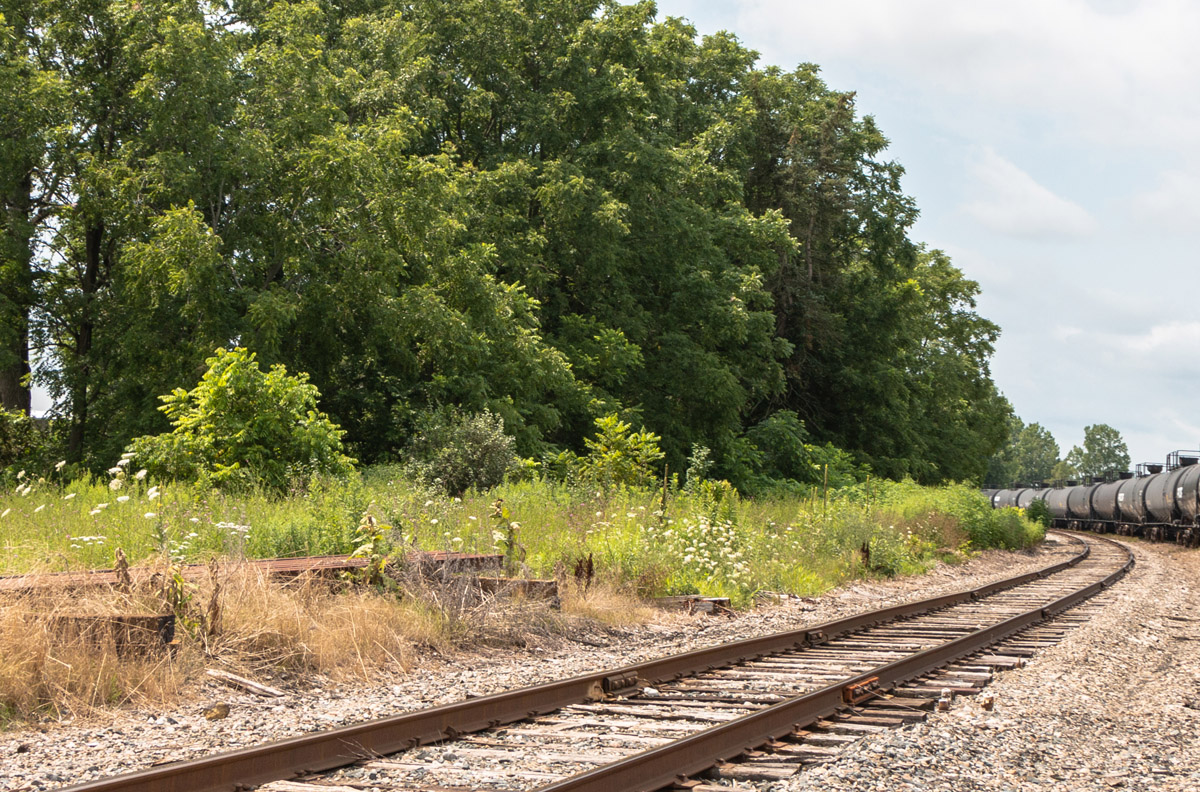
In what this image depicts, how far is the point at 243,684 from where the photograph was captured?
7078 millimetres

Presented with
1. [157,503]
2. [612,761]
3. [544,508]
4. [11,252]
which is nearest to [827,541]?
[544,508]

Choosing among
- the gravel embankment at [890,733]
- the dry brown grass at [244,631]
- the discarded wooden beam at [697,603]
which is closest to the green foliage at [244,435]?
the discarded wooden beam at [697,603]

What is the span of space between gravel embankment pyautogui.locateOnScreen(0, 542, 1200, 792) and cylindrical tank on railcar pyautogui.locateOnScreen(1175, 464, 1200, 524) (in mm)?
27112

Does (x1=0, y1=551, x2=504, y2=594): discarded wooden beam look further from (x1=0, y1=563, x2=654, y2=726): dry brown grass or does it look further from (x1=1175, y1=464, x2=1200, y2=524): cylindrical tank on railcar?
(x1=1175, y1=464, x2=1200, y2=524): cylindrical tank on railcar

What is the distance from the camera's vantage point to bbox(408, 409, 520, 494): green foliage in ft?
65.2

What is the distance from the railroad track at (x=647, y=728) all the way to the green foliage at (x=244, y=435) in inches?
361

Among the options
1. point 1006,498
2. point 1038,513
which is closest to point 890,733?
point 1038,513

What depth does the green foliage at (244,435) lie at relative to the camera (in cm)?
1594

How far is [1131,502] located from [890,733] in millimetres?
43768

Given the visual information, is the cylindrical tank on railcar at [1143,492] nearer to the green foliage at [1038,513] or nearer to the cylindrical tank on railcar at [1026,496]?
the green foliage at [1038,513]

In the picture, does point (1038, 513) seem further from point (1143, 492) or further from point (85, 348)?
point (85, 348)

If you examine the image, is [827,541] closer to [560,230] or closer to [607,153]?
[560,230]

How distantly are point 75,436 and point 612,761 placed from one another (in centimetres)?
2228

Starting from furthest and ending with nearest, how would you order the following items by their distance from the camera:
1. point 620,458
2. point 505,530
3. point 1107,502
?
point 1107,502 → point 620,458 → point 505,530
